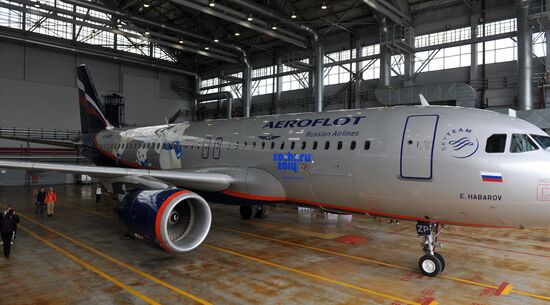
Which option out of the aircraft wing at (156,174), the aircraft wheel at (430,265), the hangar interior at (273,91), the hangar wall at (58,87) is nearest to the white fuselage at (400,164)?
the aircraft wing at (156,174)

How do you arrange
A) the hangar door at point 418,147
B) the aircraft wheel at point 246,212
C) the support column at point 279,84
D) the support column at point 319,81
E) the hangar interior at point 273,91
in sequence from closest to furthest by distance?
the hangar interior at point 273,91 < the hangar door at point 418,147 < the aircraft wheel at point 246,212 < the support column at point 319,81 < the support column at point 279,84

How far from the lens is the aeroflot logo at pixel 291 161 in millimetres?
10148

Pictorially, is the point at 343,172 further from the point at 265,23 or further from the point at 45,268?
the point at 265,23

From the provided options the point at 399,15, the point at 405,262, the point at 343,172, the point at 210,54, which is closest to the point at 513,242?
the point at 405,262

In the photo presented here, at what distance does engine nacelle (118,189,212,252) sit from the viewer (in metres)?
8.45

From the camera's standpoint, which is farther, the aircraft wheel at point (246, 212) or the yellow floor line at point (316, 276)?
the aircraft wheel at point (246, 212)

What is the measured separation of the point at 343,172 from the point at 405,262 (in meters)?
2.84

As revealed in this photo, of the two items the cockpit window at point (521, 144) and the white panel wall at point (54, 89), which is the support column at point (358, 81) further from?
the cockpit window at point (521, 144)

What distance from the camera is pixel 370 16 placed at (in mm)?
27062

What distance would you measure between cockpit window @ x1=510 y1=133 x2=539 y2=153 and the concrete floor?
288 centimetres

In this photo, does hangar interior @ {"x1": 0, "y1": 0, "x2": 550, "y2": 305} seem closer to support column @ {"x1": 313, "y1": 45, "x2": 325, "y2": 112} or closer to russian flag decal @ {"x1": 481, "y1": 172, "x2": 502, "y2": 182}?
support column @ {"x1": 313, "y1": 45, "x2": 325, "y2": 112}

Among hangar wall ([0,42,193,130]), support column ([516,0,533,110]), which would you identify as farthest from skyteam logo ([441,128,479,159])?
hangar wall ([0,42,193,130])

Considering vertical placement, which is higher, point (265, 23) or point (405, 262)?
point (265, 23)

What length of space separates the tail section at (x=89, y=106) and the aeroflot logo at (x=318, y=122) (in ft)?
41.5
